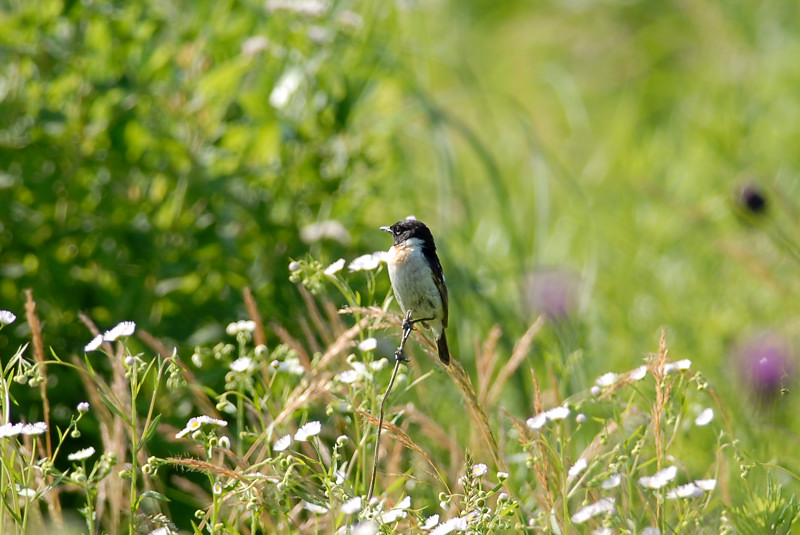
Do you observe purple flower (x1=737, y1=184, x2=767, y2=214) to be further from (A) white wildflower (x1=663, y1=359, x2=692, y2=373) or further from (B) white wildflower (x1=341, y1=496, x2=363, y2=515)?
(B) white wildflower (x1=341, y1=496, x2=363, y2=515)

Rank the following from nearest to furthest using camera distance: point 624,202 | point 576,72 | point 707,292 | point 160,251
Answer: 1. point 160,251
2. point 707,292
3. point 624,202
4. point 576,72

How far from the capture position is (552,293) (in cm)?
399

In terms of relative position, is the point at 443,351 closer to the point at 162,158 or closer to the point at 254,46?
the point at 162,158

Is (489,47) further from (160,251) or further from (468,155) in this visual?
(160,251)

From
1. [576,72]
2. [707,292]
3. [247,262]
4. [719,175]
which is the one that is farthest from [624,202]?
[576,72]

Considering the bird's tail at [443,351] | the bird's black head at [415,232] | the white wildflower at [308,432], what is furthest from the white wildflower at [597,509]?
the bird's black head at [415,232]

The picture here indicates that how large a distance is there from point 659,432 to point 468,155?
185 inches

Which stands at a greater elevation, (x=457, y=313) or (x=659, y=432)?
(x=659, y=432)

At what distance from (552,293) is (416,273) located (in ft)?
6.18

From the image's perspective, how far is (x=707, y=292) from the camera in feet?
14.7

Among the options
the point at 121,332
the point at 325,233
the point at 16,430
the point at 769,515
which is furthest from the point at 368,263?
the point at 325,233

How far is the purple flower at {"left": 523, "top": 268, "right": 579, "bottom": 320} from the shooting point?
373cm

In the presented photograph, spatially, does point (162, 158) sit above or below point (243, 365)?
above

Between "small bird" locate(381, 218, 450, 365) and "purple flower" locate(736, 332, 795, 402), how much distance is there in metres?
0.84
